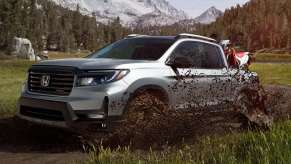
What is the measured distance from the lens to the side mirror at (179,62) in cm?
856

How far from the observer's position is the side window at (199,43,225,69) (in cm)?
951

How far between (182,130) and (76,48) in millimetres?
185896

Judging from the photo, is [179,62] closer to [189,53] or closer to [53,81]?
Answer: [189,53]

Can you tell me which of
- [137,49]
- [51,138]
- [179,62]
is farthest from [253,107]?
[51,138]

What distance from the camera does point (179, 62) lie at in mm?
8594

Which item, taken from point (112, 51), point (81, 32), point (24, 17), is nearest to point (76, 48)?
point (81, 32)

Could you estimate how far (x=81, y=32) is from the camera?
197m

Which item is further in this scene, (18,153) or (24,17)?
(24,17)

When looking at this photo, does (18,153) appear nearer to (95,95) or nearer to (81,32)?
(95,95)

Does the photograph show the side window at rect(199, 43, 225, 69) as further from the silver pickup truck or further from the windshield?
the windshield

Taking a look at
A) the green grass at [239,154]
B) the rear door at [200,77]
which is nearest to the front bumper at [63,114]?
the rear door at [200,77]

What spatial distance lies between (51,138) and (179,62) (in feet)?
8.39

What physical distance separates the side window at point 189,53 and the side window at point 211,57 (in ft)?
0.46

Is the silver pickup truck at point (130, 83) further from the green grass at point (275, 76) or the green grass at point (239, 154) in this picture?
the green grass at point (275, 76)
